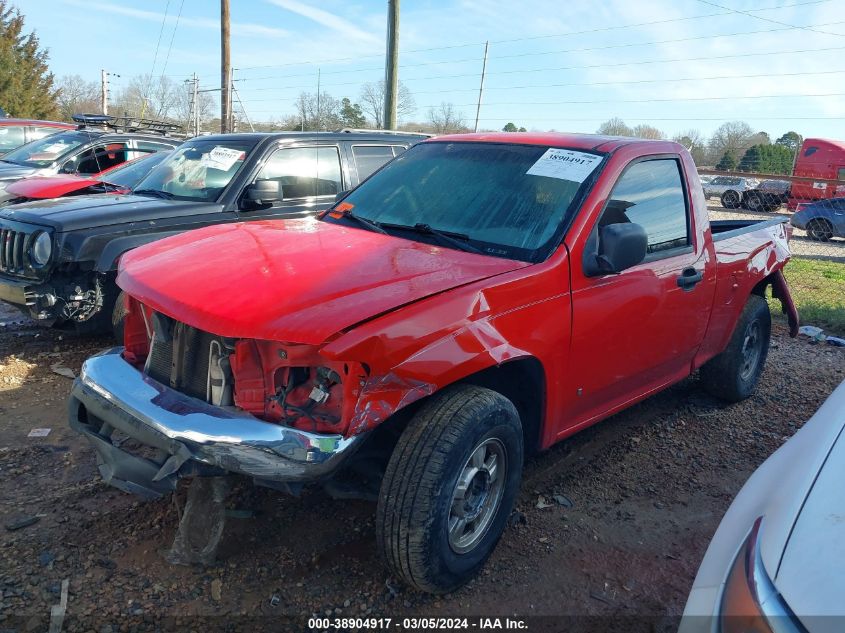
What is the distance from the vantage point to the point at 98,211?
5191 millimetres

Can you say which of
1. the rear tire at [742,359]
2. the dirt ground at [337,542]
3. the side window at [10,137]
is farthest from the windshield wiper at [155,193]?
the side window at [10,137]

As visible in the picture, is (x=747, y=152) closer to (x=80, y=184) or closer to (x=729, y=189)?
(x=729, y=189)

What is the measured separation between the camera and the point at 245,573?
9.30 feet

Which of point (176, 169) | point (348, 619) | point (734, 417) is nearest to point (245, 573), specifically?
point (348, 619)

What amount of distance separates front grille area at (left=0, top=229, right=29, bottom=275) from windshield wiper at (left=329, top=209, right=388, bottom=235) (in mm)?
2718

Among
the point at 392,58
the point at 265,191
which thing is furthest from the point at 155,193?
the point at 392,58

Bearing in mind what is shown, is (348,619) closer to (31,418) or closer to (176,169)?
(31,418)

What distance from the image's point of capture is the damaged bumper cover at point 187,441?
233cm

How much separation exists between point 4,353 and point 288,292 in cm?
416

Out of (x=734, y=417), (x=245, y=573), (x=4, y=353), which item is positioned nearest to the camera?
(x=245, y=573)

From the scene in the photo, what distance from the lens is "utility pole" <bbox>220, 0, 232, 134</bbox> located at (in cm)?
1781

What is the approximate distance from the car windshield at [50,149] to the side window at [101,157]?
22 centimetres

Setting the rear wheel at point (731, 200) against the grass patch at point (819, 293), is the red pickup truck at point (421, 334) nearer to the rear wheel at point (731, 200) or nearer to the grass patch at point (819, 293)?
the grass patch at point (819, 293)

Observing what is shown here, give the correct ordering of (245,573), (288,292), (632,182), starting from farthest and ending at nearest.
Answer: (632,182)
(245,573)
(288,292)
